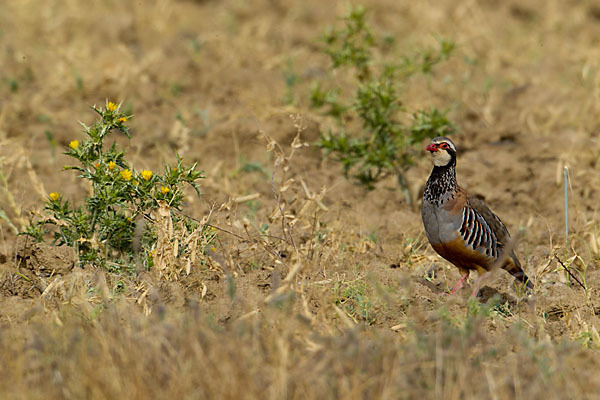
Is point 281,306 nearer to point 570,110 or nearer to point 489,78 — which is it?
point 570,110

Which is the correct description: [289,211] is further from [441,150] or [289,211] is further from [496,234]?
[496,234]

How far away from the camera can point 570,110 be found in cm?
786

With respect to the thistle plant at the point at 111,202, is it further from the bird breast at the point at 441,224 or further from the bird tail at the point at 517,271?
the bird tail at the point at 517,271

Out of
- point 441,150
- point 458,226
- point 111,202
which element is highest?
point 111,202

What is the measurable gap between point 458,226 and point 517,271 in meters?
0.44

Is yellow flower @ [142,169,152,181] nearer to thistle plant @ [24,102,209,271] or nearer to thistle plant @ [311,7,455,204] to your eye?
thistle plant @ [24,102,209,271]

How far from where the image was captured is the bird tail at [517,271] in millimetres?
4910

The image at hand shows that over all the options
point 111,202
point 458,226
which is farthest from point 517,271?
point 111,202

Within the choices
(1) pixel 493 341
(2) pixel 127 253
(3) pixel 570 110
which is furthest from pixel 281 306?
(3) pixel 570 110

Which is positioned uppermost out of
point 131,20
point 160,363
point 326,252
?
point 131,20

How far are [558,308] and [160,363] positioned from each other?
232 centimetres

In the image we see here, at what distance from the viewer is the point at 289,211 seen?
5.63 m

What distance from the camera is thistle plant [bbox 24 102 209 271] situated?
469cm

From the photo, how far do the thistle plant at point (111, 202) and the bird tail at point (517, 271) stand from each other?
1799 millimetres
